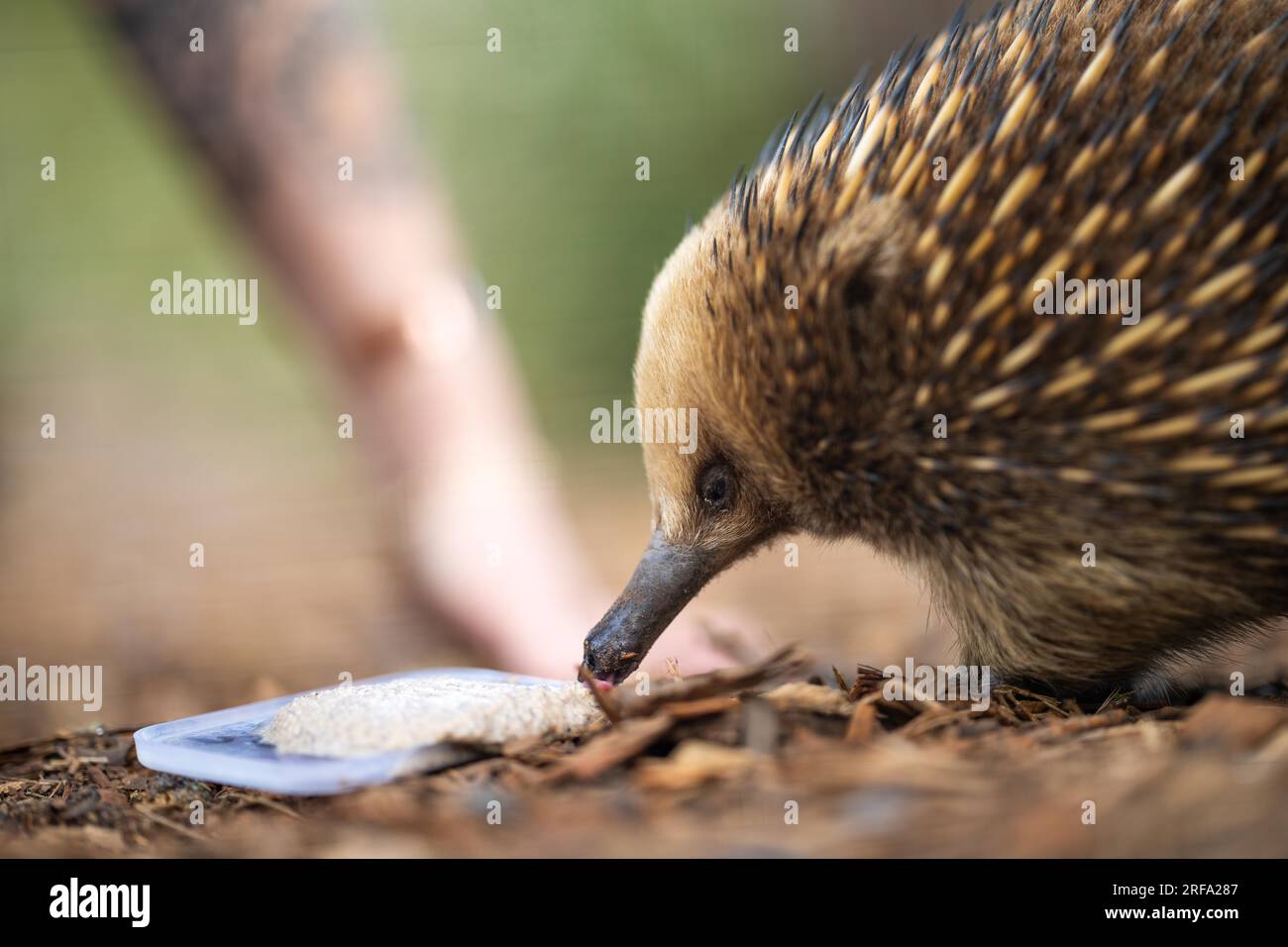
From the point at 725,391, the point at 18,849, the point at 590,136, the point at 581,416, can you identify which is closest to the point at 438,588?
the point at 725,391

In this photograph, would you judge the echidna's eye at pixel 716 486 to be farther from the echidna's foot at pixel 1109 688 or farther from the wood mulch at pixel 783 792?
the echidna's foot at pixel 1109 688

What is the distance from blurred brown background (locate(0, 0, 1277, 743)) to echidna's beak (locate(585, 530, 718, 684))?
0.78 metres

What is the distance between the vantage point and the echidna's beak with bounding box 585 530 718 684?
1658 millimetres

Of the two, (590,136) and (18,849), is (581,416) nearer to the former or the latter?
(590,136)

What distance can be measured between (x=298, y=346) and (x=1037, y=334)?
289 cm

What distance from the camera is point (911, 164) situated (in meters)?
1.48

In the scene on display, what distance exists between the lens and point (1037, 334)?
135cm

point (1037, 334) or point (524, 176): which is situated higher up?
point (524, 176)

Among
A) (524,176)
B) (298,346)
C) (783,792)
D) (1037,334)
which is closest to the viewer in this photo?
(783,792)

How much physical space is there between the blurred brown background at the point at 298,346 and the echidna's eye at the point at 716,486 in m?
0.86

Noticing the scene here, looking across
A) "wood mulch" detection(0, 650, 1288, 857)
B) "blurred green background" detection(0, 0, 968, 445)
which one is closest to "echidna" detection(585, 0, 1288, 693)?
"wood mulch" detection(0, 650, 1288, 857)

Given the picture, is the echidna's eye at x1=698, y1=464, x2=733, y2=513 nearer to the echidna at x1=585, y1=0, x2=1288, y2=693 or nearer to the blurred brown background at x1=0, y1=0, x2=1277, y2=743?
the echidna at x1=585, y1=0, x2=1288, y2=693

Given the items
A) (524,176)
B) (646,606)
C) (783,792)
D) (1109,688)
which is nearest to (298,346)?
(524,176)

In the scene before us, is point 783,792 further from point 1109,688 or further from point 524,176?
point 524,176
